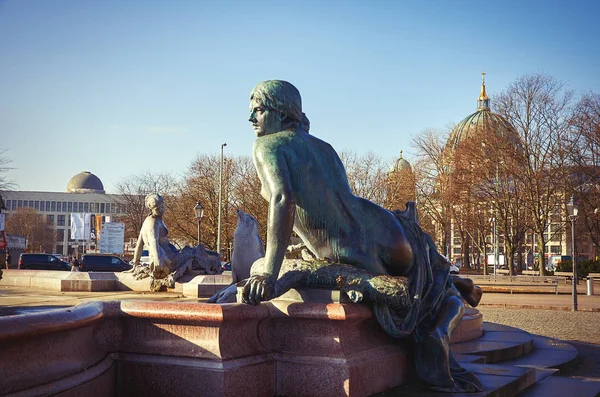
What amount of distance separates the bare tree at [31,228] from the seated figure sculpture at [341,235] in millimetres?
94977

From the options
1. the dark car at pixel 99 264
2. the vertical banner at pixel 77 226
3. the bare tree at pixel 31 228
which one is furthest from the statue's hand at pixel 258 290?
the bare tree at pixel 31 228

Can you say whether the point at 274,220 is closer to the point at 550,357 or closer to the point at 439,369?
the point at 439,369

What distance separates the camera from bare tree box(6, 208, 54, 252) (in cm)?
9454

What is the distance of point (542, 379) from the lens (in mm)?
5949

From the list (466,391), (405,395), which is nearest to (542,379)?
(466,391)

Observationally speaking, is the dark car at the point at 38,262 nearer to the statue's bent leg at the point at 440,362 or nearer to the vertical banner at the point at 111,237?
the vertical banner at the point at 111,237

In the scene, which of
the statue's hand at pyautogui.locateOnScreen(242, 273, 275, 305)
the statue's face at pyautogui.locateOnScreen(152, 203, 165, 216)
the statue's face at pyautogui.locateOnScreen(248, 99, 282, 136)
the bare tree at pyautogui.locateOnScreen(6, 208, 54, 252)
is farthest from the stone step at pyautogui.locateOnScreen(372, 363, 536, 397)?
the bare tree at pyautogui.locateOnScreen(6, 208, 54, 252)

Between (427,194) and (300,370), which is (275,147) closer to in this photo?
(300,370)

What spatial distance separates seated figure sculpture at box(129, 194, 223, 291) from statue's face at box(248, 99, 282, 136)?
9.34 m

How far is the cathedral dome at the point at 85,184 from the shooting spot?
139375mm

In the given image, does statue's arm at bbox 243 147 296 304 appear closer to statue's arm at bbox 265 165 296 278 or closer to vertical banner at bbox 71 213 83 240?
statue's arm at bbox 265 165 296 278

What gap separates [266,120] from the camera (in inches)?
191

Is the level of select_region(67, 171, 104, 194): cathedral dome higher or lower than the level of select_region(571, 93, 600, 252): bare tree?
higher

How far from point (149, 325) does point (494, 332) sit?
21.6ft
